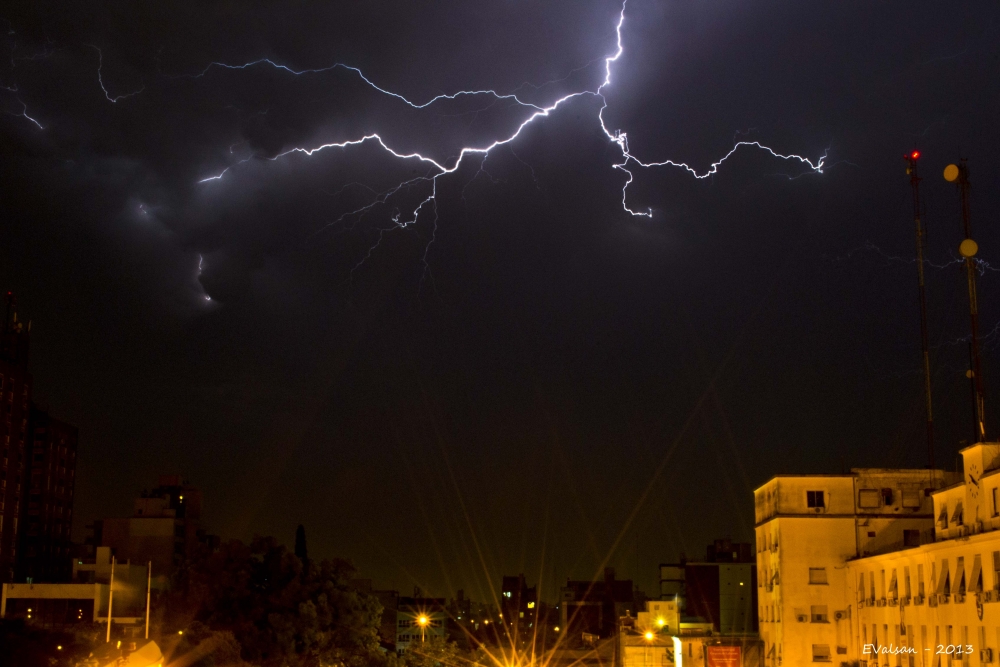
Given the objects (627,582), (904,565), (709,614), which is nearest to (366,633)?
(904,565)

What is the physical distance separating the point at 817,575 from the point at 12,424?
81066 mm

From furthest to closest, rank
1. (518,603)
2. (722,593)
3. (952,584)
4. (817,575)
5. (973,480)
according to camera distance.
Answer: (518,603), (722,593), (817,575), (952,584), (973,480)

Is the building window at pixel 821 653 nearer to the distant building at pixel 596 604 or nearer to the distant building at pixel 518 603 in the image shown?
the distant building at pixel 596 604

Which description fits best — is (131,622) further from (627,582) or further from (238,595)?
(627,582)

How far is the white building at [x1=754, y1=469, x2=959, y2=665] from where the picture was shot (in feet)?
189

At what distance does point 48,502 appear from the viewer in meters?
116

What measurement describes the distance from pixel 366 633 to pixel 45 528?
82.0 m

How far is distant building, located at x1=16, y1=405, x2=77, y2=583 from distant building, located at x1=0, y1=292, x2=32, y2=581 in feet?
8.31

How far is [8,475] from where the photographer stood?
106 metres

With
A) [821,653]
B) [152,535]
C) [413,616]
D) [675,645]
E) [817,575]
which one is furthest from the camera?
[413,616]

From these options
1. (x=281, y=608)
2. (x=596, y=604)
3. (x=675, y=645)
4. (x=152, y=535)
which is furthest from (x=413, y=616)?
(x=281, y=608)

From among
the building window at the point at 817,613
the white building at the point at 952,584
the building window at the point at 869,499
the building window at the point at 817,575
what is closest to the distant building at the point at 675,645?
the building window at the point at 817,613

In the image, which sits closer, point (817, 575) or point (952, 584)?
point (952, 584)

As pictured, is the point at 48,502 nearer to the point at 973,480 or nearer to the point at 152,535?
the point at 152,535
